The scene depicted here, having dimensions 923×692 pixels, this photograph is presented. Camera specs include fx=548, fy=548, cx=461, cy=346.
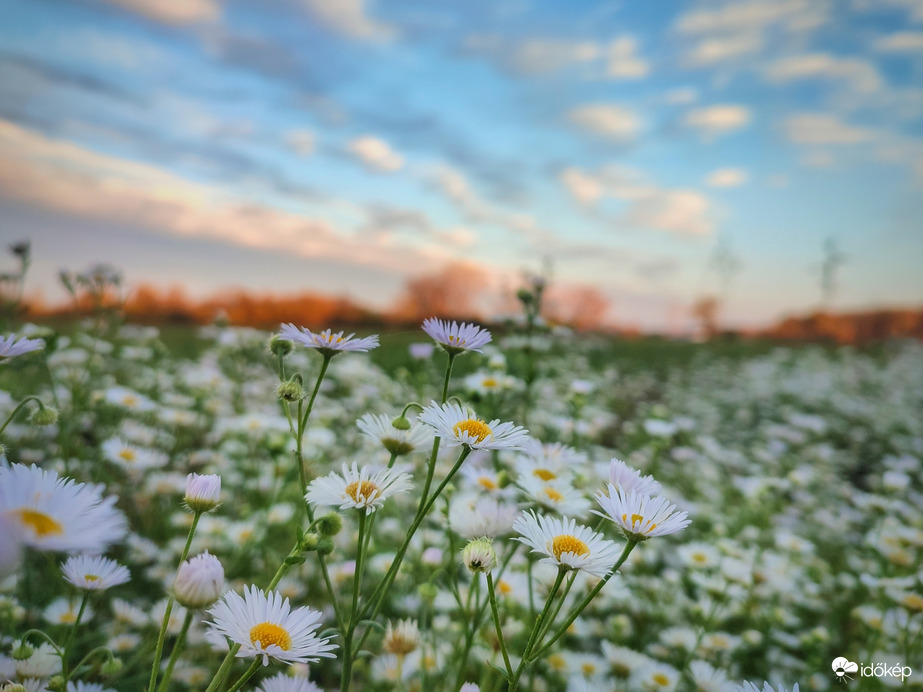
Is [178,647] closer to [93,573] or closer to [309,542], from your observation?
[309,542]

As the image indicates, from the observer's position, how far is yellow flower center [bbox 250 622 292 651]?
1.84 feet

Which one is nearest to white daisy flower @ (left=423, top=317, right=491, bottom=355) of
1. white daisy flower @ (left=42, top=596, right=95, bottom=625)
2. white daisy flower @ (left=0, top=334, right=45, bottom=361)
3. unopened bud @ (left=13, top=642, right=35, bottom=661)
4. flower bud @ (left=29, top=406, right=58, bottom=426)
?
white daisy flower @ (left=0, top=334, right=45, bottom=361)

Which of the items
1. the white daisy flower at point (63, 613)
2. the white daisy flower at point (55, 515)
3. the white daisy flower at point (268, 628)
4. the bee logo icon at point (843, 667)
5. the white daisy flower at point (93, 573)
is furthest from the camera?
the bee logo icon at point (843, 667)

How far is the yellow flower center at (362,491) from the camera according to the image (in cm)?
65

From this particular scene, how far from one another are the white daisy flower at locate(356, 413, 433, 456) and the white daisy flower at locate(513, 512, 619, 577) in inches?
6.8

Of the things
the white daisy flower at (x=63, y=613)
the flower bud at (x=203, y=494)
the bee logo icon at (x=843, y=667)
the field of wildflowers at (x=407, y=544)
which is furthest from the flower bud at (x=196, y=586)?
the bee logo icon at (x=843, y=667)

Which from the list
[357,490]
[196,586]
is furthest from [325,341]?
[196,586]

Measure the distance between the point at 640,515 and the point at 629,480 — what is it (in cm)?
10

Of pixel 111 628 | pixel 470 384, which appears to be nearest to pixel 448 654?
pixel 470 384

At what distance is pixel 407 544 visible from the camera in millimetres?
590

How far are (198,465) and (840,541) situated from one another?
3.10 metres

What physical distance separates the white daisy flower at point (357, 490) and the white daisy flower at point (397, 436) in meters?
0.05

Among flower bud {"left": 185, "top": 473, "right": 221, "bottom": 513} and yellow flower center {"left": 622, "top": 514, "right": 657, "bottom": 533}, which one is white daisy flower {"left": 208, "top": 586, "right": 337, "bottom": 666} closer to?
flower bud {"left": 185, "top": 473, "right": 221, "bottom": 513}

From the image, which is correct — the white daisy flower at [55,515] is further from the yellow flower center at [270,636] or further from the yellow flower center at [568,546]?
the yellow flower center at [568,546]
